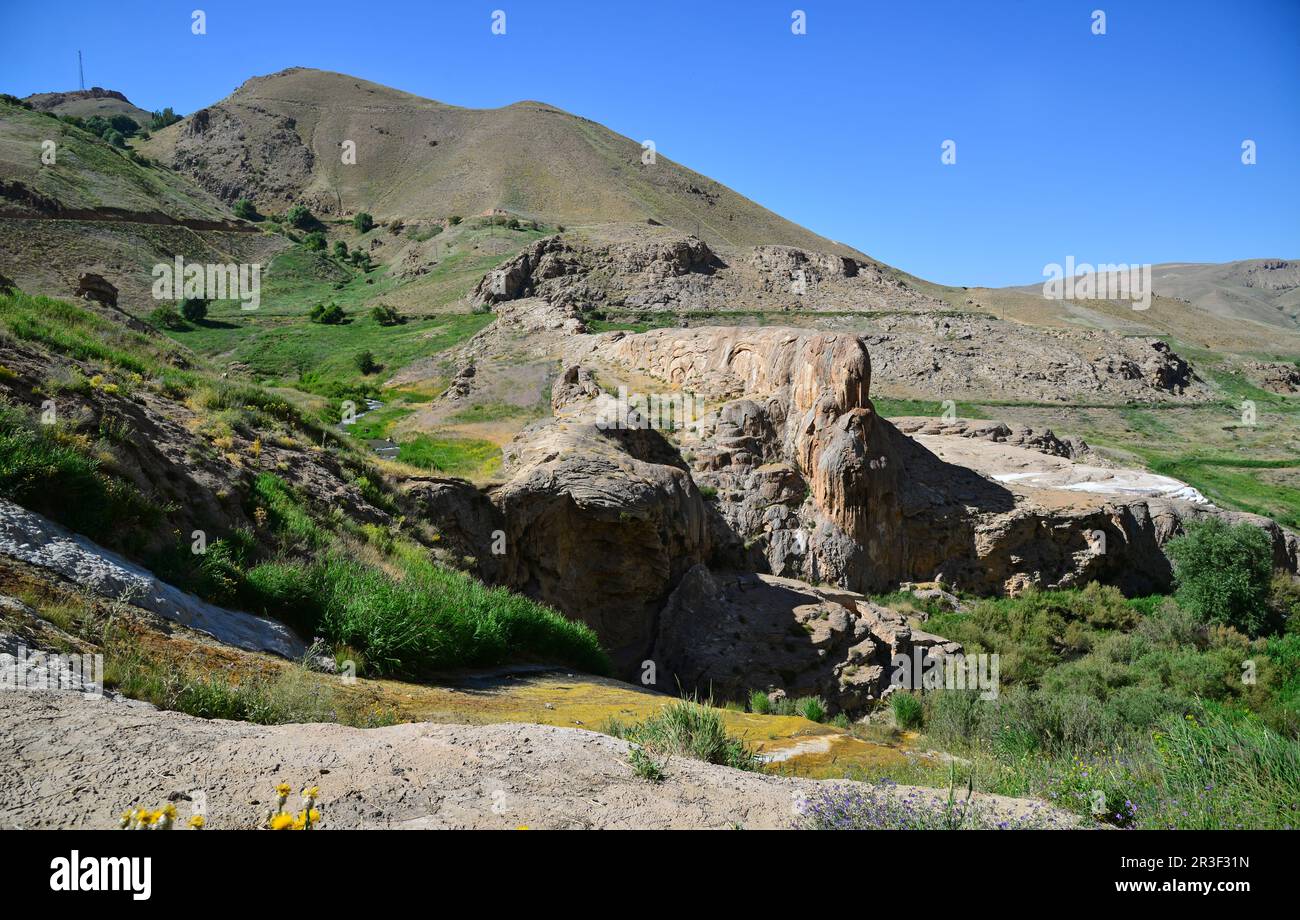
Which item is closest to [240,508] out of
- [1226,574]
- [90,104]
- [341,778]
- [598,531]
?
[341,778]

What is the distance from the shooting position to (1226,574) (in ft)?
62.4

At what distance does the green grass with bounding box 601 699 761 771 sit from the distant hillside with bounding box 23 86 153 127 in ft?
518

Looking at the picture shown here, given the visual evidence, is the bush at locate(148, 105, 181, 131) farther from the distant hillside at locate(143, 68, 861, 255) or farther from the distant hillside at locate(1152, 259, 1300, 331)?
the distant hillside at locate(1152, 259, 1300, 331)

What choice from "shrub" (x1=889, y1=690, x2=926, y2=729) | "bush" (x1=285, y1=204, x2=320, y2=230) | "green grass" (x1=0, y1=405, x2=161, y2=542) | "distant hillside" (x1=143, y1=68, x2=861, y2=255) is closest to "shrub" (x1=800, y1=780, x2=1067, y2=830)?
"green grass" (x1=0, y1=405, x2=161, y2=542)

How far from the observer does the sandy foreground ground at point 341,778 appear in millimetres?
2691

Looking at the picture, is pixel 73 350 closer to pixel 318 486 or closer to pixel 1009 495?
pixel 318 486

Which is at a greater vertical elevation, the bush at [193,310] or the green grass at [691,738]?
the bush at [193,310]

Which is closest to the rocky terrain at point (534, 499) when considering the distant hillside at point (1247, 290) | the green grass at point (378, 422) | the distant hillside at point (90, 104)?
the green grass at point (378, 422)

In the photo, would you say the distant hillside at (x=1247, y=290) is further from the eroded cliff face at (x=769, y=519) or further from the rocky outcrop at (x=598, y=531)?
the rocky outcrop at (x=598, y=531)

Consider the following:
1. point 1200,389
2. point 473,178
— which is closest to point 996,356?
point 1200,389

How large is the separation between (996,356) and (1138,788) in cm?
5109

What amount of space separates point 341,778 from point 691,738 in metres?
1.79

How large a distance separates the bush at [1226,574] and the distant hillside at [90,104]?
154178 mm

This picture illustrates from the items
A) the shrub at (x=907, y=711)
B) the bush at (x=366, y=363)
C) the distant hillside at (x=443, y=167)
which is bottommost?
the shrub at (x=907, y=711)
